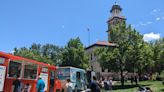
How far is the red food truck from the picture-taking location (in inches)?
632

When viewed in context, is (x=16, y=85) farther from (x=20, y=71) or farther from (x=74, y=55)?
(x=74, y=55)

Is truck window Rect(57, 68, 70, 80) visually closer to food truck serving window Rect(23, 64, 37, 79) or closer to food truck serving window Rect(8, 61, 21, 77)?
food truck serving window Rect(23, 64, 37, 79)

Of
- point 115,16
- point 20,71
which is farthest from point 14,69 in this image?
point 115,16

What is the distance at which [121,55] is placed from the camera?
50531 mm

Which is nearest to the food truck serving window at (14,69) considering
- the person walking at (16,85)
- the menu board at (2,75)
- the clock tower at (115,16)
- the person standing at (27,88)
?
the person walking at (16,85)

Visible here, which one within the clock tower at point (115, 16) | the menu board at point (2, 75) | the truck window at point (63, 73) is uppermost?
the clock tower at point (115, 16)

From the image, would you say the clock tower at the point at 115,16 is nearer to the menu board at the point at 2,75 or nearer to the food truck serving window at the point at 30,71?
the food truck serving window at the point at 30,71

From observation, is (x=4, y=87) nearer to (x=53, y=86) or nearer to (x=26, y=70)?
(x=26, y=70)

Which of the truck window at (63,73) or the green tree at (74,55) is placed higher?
the green tree at (74,55)

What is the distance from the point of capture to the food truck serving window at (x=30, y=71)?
1831cm

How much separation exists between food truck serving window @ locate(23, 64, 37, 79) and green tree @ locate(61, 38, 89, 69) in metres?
45.0

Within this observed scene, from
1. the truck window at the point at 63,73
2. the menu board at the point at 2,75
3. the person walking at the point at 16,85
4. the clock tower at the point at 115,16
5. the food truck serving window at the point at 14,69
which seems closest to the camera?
the menu board at the point at 2,75

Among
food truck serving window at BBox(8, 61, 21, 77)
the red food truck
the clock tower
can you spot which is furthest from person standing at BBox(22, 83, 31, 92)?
the clock tower

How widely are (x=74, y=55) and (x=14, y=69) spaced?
4791cm
